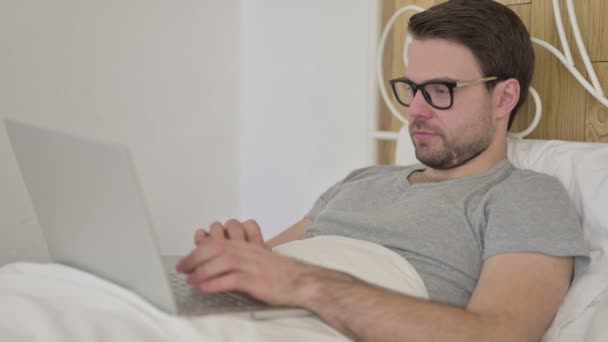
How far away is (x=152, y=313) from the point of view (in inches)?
40.4

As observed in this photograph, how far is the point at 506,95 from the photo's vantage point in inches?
62.9

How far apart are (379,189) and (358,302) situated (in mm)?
527

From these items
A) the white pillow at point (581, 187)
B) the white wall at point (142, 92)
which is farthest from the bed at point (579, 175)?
the white wall at point (142, 92)

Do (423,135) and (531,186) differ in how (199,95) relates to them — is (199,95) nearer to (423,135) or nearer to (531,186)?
(423,135)

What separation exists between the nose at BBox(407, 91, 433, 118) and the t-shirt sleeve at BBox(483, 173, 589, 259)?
0.23 metres

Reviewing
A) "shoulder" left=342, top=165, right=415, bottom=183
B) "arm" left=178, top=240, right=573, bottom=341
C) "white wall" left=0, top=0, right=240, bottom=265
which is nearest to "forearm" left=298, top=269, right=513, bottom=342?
"arm" left=178, top=240, right=573, bottom=341

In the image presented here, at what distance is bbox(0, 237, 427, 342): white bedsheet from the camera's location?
3.20 ft

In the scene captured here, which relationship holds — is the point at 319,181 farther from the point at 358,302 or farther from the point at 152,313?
the point at 152,313

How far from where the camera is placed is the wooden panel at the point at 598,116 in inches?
63.4

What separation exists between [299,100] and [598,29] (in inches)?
39.3

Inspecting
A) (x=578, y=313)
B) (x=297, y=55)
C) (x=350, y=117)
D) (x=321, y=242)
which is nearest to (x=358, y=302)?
(x=321, y=242)

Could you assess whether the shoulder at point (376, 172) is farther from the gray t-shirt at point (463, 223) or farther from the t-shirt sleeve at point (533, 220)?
the t-shirt sleeve at point (533, 220)

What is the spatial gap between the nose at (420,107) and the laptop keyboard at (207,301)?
0.59 metres

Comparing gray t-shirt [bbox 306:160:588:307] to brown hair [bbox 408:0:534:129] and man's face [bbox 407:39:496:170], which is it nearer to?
man's face [bbox 407:39:496:170]
